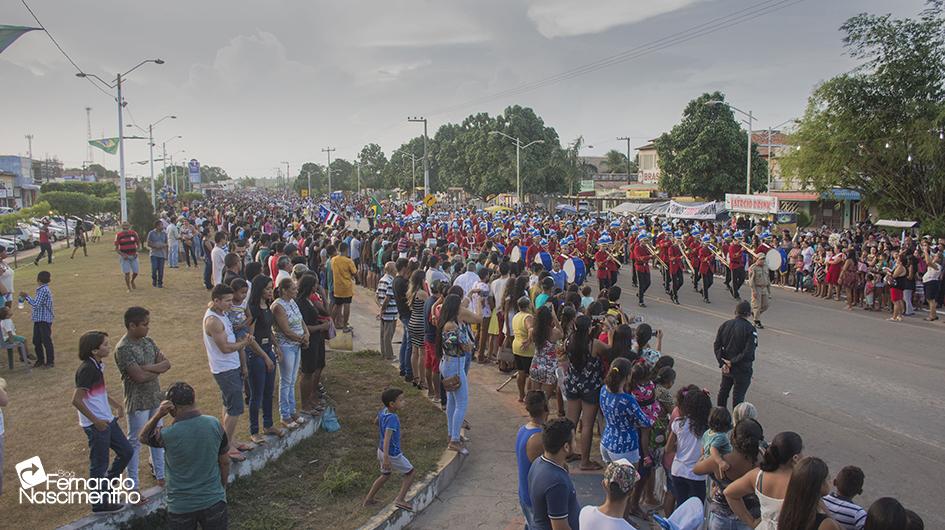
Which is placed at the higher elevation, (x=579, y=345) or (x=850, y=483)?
(x=579, y=345)

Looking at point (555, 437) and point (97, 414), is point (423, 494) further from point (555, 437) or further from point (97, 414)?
point (97, 414)

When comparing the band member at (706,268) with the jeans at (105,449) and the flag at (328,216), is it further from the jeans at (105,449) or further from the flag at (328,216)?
the jeans at (105,449)

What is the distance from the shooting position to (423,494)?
19.9 feet

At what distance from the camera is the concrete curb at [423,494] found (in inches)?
218

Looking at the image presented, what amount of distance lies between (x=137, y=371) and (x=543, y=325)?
4.19 m

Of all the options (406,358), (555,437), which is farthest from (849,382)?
(555,437)

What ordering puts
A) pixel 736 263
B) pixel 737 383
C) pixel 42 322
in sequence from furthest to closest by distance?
pixel 736 263, pixel 42 322, pixel 737 383

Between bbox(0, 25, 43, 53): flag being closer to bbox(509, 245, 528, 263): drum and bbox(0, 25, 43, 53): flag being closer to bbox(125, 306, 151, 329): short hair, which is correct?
bbox(125, 306, 151, 329): short hair

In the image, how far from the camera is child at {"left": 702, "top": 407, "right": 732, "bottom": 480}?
4.53 m

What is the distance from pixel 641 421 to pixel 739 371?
291 centimetres

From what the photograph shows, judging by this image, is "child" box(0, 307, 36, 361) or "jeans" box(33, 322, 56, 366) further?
"jeans" box(33, 322, 56, 366)

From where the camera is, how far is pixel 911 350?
11.7 m

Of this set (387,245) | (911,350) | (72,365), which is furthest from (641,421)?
(387,245)

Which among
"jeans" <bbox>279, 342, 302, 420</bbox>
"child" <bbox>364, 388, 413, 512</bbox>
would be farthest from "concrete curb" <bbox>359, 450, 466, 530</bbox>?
"jeans" <bbox>279, 342, 302, 420</bbox>
